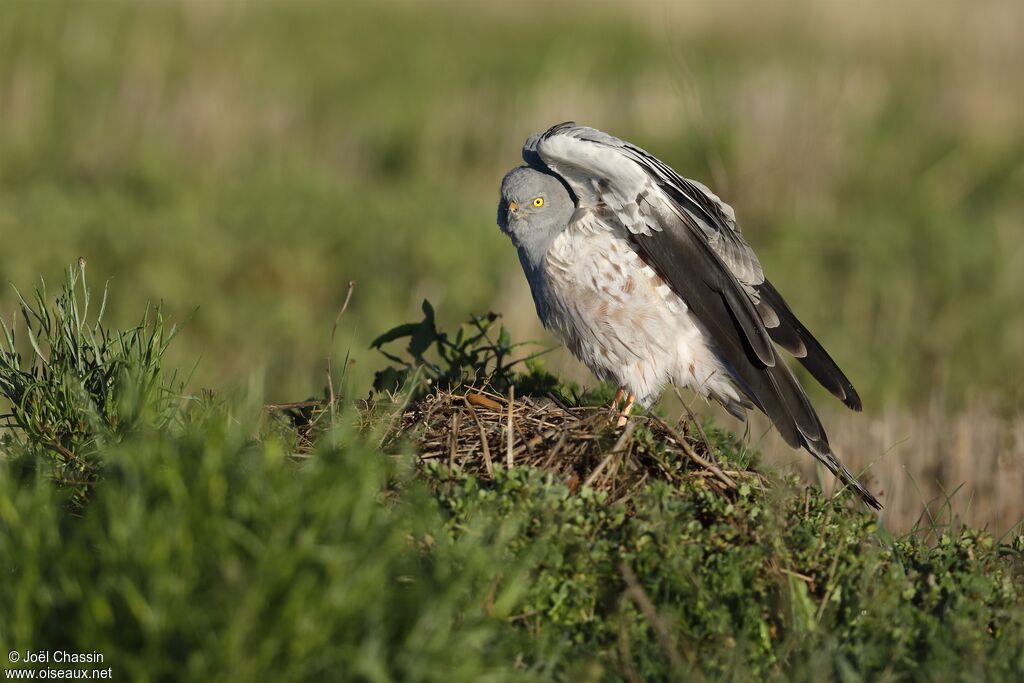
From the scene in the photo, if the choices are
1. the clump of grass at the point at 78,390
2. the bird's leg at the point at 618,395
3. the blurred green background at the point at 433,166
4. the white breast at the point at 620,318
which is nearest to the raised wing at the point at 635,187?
the white breast at the point at 620,318

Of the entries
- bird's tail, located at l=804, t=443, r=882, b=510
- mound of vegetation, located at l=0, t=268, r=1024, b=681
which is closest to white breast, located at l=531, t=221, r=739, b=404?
mound of vegetation, located at l=0, t=268, r=1024, b=681

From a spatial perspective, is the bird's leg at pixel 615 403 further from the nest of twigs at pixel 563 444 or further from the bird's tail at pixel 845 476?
the bird's tail at pixel 845 476

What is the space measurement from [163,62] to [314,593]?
1074 cm

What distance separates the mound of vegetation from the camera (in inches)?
105

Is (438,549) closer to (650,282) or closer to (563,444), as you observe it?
(563,444)

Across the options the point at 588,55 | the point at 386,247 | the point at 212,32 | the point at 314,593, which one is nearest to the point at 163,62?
the point at 212,32

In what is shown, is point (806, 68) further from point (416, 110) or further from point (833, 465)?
point (833, 465)

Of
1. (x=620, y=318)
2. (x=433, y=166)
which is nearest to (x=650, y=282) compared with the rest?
(x=620, y=318)

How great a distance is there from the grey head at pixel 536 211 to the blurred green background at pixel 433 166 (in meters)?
1.34

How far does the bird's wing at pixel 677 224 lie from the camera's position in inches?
173

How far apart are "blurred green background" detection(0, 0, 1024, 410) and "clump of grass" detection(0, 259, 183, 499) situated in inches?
121

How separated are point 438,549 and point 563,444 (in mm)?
848

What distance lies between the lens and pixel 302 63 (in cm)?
1391

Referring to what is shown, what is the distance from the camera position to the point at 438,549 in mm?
3088
